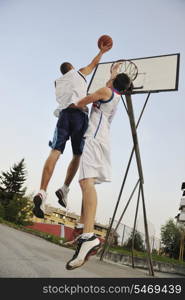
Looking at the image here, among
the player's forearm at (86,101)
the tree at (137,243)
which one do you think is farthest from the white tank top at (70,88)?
the tree at (137,243)

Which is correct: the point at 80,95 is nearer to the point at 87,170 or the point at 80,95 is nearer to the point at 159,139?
the point at 87,170

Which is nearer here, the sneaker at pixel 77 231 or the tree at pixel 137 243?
the sneaker at pixel 77 231

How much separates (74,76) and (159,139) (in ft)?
5.73

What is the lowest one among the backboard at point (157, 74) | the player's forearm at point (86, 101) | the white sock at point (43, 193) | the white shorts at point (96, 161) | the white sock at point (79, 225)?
the white sock at point (79, 225)

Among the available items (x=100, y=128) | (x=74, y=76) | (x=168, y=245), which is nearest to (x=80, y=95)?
(x=74, y=76)

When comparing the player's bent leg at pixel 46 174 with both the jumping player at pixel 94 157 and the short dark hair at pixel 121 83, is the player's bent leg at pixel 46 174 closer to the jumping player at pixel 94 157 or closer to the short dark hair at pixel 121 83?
the jumping player at pixel 94 157

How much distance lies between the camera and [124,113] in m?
3.60

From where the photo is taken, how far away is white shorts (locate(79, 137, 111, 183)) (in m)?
1.85

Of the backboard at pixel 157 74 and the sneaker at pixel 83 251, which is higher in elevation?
the backboard at pixel 157 74

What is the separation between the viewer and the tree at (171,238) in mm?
31634

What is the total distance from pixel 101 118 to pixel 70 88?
41 cm

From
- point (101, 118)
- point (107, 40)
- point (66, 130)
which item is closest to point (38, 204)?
point (66, 130)

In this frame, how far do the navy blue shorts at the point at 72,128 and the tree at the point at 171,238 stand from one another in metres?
31.1

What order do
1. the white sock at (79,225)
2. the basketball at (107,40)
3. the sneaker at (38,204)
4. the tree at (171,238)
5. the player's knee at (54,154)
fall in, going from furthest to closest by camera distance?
the tree at (171,238)
the basketball at (107,40)
the white sock at (79,225)
the player's knee at (54,154)
the sneaker at (38,204)
